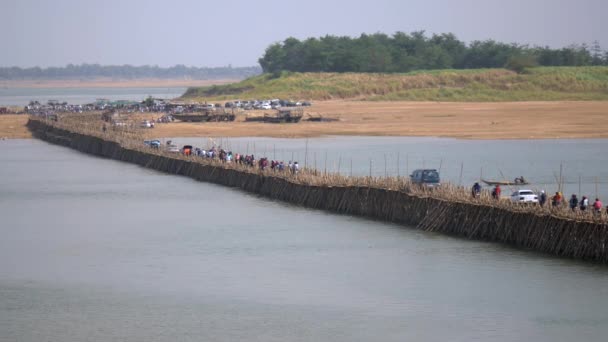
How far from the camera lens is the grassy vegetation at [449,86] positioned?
130m

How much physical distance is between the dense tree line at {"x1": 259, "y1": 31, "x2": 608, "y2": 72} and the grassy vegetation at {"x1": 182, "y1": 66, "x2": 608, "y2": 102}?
10.3 m

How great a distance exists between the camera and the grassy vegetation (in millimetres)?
129500

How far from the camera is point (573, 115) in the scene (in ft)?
332

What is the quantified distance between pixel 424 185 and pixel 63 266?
1399 centimetres

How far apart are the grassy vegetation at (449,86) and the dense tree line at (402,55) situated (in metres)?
10.3

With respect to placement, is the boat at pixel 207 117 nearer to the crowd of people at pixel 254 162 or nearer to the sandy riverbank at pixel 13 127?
the sandy riverbank at pixel 13 127

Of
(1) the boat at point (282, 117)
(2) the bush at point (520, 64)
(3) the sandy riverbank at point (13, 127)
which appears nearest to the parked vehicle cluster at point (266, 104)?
(1) the boat at point (282, 117)

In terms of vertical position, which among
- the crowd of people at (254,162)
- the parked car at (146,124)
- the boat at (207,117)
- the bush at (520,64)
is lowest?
the parked car at (146,124)

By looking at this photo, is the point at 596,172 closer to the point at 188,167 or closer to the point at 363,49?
the point at 188,167

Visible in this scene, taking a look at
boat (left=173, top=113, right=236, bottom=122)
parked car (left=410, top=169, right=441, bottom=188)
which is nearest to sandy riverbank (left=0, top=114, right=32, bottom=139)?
boat (left=173, top=113, right=236, bottom=122)

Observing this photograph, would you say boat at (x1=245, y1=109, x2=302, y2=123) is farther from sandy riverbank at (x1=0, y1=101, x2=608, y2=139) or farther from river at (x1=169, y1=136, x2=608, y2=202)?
river at (x1=169, y1=136, x2=608, y2=202)

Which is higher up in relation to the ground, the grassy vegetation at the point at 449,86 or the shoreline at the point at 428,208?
the grassy vegetation at the point at 449,86

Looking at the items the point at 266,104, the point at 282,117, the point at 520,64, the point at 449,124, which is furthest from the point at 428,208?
the point at 520,64

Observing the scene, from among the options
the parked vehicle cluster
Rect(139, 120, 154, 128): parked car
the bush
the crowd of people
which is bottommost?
Rect(139, 120, 154, 128): parked car
